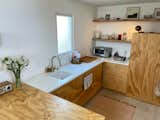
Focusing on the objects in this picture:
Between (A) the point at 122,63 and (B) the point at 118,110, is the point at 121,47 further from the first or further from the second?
(B) the point at 118,110

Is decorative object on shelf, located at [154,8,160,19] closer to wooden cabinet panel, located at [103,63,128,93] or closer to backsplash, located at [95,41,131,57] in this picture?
backsplash, located at [95,41,131,57]

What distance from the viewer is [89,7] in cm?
347

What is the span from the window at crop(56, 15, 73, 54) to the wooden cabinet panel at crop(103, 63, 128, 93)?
1070 millimetres

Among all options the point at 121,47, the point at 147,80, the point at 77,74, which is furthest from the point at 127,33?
the point at 77,74

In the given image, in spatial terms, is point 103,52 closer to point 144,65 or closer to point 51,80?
point 144,65

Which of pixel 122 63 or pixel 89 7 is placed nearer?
pixel 122 63

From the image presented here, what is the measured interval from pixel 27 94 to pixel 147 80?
7.91 ft

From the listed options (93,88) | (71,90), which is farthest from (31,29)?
(93,88)

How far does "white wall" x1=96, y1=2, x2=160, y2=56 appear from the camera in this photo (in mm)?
3129

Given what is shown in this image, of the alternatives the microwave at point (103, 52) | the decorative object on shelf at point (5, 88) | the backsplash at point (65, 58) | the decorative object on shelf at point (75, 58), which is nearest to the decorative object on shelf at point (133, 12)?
the microwave at point (103, 52)

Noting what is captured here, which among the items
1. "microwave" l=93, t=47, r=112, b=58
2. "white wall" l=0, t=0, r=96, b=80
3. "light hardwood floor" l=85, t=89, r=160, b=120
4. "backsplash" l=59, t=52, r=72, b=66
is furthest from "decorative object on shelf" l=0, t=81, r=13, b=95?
"microwave" l=93, t=47, r=112, b=58

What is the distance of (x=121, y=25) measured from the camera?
351 centimetres

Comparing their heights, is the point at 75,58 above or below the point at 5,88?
above

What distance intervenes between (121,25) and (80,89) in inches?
80.7
